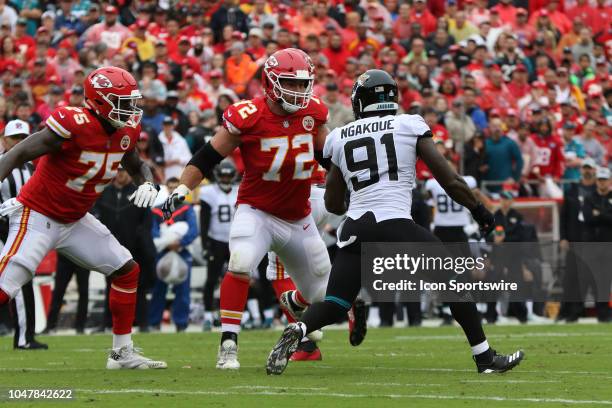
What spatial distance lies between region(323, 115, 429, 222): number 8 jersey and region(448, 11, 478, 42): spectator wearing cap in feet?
47.7

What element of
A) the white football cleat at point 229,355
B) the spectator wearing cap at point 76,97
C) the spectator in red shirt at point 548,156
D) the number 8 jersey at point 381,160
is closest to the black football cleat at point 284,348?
the white football cleat at point 229,355

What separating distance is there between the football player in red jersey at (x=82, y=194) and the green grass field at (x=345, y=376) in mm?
638

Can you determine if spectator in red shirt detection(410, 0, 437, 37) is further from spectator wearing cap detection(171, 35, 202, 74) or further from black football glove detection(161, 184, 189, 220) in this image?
black football glove detection(161, 184, 189, 220)

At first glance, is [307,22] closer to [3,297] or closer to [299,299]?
[299,299]

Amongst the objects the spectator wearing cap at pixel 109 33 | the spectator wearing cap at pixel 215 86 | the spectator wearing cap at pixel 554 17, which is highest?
the spectator wearing cap at pixel 554 17

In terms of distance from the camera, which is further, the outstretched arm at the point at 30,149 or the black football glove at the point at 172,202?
the black football glove at the point at 172,202

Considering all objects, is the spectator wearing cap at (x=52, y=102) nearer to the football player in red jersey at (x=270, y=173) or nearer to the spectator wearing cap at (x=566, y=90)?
the spectator wearing cap at (x=566, y=90)

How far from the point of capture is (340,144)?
342 inches

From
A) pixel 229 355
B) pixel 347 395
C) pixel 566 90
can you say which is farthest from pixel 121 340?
pixel 566 90

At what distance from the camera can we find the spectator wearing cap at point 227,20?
2128 cm

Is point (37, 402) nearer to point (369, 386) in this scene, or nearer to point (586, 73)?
point (369, 386)

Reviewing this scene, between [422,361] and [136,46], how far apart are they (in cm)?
1090

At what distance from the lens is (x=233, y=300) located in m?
9.16

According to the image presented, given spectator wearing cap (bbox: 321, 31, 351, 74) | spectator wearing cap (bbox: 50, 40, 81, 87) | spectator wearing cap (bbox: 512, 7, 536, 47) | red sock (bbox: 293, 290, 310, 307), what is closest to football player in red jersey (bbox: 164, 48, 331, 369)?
red sock (bbox: 293, 290, 310, 307)
